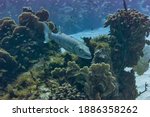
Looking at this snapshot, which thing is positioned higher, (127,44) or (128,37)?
(128,37)

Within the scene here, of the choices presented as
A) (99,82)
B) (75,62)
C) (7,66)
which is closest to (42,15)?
(7,66)

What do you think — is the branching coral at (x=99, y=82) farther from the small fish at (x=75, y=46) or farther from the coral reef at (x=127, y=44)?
the coral reef at (x=127, y=44)

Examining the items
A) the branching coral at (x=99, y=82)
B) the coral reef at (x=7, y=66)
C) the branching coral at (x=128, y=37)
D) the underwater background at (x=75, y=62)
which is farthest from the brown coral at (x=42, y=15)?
the branching coral at (x=99, y=82)

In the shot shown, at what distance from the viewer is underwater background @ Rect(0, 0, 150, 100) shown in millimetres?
6164

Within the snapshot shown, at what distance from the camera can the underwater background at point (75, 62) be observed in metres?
6.16

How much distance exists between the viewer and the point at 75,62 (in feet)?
22.7

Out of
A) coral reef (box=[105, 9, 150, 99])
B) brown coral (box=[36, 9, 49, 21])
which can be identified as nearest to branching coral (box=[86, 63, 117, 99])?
coral reef (box=[105, 9, 150, 99])

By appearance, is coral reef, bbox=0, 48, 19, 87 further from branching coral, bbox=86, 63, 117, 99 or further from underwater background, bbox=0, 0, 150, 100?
branching coral, bbox=86, 63, 117, 99

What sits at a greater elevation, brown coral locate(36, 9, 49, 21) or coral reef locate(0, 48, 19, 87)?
brown coral locate(36, 9, 49, 21)

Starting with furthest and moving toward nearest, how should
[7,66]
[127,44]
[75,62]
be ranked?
[7,66] < [127,44] < [75,62]

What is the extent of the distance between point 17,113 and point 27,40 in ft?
11.6

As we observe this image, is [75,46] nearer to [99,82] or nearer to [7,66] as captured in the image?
[99,82]

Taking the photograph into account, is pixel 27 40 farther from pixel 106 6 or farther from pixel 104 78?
pixel 106 6

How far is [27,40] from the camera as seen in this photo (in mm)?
8484
